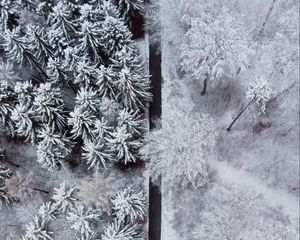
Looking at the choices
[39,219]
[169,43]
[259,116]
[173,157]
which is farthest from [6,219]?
[259,116]

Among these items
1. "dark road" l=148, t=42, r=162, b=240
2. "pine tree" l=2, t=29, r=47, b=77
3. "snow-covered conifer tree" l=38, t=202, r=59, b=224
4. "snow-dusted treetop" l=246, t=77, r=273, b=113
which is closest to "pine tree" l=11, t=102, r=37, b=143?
"pine tree" l=2, t=29, r=47, b=77

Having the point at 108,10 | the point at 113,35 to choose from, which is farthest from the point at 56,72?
the point at 108,10

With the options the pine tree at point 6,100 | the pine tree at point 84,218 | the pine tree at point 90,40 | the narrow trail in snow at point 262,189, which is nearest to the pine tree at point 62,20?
the pine tree at point 90,40

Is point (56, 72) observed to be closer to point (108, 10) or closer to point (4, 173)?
point (108, 10)

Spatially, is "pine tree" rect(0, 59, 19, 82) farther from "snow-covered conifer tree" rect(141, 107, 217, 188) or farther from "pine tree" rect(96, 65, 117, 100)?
"snow-covered conifer tree" rect(141, 107, 217, 188)

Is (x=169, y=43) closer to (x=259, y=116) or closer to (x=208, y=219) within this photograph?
(x=259, y=116)
